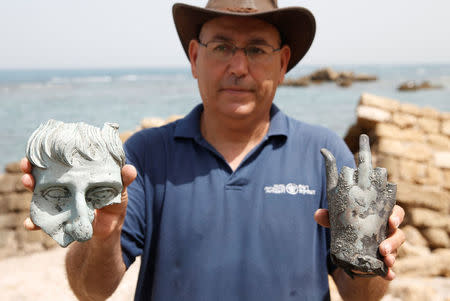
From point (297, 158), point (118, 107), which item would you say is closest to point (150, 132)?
point (297, 158)

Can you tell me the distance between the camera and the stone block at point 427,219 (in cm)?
549

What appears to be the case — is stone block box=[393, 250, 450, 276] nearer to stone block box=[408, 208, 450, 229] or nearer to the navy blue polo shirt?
stone block box=[408, 208, 450, 229]

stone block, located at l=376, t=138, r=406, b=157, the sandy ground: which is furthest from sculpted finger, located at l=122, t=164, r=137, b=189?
stone block, located at l=376, t=138, r=406, b=157

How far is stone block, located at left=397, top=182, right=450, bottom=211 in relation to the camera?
5512 millimetres

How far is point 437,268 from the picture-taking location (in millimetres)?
5055

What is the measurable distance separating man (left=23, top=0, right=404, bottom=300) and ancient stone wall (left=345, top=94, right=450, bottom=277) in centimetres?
326

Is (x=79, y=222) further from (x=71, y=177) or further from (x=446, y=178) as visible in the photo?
(x=446, y=178)

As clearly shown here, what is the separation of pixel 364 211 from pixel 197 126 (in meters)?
1.11

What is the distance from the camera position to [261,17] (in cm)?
232

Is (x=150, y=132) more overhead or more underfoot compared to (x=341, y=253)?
more overhead

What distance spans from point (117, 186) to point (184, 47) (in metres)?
1.40

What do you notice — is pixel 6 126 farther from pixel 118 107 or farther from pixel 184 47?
pixel 184 47

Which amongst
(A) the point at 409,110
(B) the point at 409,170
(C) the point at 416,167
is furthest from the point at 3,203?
(A) the point at 409,110

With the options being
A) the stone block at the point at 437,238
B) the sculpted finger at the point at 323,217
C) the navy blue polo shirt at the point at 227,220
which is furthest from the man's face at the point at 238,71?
the stone block at the point at 437,238
